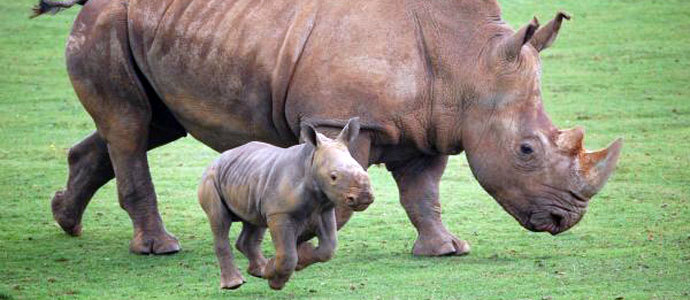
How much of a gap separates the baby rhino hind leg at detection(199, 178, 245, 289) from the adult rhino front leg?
2.47m

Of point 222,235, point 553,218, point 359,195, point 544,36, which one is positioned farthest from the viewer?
point 544,36

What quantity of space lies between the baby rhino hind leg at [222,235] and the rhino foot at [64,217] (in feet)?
11.4

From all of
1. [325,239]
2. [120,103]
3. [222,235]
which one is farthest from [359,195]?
[120,103]

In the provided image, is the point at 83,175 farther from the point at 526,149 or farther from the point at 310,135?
the point at 310,135

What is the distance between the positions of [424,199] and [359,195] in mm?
3420

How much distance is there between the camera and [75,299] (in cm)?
1011

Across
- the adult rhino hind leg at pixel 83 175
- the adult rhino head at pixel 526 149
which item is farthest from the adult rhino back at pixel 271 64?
the adult rhino hind leg at pixel 83 175

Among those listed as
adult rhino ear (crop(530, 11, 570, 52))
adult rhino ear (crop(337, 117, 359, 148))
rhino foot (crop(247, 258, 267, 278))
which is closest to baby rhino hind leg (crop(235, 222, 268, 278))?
rhino foot (crop(247, 258, 267, 278))

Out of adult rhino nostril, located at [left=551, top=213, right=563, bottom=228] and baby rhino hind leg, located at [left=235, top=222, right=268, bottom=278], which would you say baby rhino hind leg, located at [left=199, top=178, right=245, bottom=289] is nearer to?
baby rhino hind leg, located at [left=235, top=222, right=268, bottom=278]

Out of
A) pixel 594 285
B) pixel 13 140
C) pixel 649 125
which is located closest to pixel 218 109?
pixel 594 285

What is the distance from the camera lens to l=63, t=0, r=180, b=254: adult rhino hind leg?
12070mm

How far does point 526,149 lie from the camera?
35.4ft

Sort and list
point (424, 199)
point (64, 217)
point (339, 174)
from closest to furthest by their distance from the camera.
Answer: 1. point (339, 174)
2. point (424, 199)
3. point (64, 217)

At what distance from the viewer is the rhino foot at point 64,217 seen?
12.8 meters
